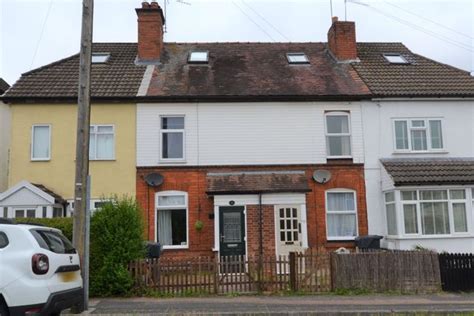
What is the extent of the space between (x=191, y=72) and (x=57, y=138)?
576 centimetres

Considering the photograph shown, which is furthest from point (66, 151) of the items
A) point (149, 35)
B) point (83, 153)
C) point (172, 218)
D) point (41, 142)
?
point (83, 153)

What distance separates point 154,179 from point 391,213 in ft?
27.9

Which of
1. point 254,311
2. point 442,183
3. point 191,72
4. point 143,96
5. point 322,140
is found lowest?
point 254,311

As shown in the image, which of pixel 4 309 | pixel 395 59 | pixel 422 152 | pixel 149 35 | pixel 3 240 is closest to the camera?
pixel 4 309

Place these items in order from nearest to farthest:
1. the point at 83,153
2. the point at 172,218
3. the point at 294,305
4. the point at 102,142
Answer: the point at 83,153 → the point at 294,305 → the point at 172,218 → the point at 102,142

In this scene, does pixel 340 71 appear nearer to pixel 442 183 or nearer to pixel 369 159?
pixel 369 159

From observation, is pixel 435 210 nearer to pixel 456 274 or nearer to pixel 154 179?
pixel 456 274

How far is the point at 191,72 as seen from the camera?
775 inches

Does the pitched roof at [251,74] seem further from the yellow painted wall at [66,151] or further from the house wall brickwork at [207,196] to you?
the house wall brickwork at [207,196]

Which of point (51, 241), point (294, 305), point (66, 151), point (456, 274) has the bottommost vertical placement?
point (294, 305)

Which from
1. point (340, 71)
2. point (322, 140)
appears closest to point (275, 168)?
point (322, 140)

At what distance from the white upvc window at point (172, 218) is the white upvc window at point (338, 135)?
18.7ft

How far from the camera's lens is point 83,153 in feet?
34.0

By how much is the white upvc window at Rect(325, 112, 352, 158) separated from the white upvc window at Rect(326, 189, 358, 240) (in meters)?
1.44
